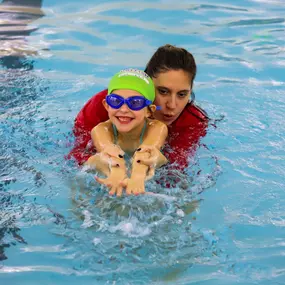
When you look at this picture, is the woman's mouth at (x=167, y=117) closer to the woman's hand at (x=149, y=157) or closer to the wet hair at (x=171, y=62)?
the wet hair at (x=171, y=62)

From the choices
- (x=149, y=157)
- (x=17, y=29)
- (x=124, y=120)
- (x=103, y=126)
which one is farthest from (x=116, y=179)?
(x=17, y=29)

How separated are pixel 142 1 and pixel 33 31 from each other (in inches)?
87.0

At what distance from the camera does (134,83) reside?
430 cm

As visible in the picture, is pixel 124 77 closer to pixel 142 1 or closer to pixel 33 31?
pixel 33 31

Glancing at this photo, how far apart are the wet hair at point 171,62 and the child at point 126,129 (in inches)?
9.9

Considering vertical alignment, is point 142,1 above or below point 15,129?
above

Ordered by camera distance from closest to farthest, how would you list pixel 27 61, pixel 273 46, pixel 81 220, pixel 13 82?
pixel 81 220
pixel 13 82
pixel 27 61
pixel 273 46

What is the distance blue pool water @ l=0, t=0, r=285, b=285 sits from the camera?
3.67 metres

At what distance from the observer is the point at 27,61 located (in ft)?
25.2

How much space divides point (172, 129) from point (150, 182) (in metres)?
0.80

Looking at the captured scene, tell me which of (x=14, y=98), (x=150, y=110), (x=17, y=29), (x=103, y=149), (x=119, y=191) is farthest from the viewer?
(x=17, y=29)

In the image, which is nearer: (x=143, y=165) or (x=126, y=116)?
(x=143, y=165)

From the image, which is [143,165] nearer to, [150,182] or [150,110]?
[150,182]

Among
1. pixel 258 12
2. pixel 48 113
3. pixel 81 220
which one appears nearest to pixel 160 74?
pixel 81 220
